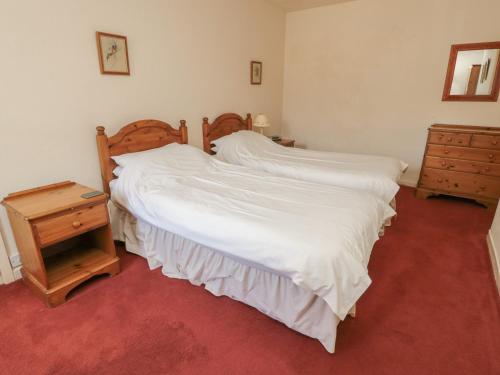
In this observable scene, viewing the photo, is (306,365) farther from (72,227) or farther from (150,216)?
(72,227)

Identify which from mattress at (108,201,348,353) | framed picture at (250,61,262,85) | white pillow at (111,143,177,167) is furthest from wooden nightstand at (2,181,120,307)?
framed picture at (250,61,262,85)

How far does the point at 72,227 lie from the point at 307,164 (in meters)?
2.15

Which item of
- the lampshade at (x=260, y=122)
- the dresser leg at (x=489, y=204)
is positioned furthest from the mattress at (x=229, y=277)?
the dresser leg at (x=489, y=204)

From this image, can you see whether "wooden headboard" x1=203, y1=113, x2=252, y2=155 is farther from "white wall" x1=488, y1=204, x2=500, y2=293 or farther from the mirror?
"white wall" x1=488, y1=204, x2=500, y2=293

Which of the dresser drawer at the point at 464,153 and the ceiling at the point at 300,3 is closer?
the dresser drawer at the point at 464,153

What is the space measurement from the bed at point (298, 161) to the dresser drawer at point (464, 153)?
54 centimetres

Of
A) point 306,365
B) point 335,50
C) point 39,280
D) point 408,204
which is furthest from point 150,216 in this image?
point 335,50

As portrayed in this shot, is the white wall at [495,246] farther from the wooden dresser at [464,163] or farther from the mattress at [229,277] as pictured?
the mattress at [229,277]

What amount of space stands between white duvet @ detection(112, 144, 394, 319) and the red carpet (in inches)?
15.2

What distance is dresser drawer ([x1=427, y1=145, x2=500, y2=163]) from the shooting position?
323 centimetres

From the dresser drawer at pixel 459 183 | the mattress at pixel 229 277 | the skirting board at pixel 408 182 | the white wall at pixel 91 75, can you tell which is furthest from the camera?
the skirting board at pixel 408 182

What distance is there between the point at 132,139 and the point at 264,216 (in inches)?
61.6

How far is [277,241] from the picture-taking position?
60.1 inches

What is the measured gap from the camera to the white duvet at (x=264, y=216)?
4.72 ft
